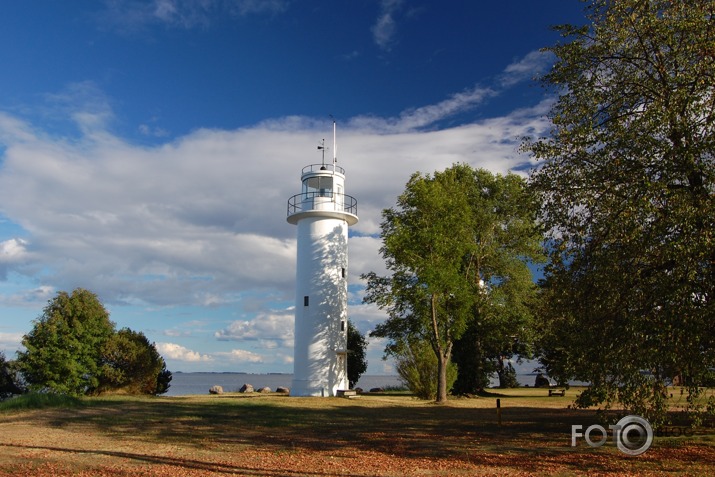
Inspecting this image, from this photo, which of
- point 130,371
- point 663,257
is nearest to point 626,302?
point 663,257

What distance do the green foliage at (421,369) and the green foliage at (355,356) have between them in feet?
25.4

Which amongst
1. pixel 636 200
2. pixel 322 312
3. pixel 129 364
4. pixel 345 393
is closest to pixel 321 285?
pixel 322 312

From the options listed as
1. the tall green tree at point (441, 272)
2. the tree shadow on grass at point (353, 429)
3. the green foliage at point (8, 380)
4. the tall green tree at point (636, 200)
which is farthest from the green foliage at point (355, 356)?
the tall green tree at point (636, 200)

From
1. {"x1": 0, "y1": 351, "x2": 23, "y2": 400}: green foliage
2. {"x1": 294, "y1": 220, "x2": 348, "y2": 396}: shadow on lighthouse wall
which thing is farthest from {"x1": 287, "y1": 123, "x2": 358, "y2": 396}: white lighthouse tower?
{"x1": 0, "y1": 351, "x2": 23, "y2": 400}: green foliage

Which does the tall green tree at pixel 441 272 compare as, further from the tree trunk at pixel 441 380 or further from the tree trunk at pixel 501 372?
the tree trunk at pixel 501 372

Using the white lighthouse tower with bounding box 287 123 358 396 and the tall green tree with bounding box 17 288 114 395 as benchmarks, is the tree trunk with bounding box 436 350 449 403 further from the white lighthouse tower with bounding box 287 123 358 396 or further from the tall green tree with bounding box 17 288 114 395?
the tall green tree with bounding box 17 288 114 395

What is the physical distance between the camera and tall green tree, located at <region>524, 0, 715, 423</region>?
11477mm

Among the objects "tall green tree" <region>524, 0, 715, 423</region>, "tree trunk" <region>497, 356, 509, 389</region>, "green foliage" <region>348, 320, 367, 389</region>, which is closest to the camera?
"tall green tree" <region>524, 0, 715, 423</region>

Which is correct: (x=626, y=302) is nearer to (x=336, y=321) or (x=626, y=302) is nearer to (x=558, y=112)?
(x=558, y=112)

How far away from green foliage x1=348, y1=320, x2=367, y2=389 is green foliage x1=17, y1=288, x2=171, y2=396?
1271 cm

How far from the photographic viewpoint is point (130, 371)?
117ft

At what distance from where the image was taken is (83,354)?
111 ft

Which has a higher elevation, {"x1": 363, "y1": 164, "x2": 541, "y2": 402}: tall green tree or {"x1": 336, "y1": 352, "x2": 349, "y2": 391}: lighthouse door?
{"x1": 363, "y1": 164, "x2": 541, "y2": 402}: tall green tree

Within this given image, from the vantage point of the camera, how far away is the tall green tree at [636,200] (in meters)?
11.5
